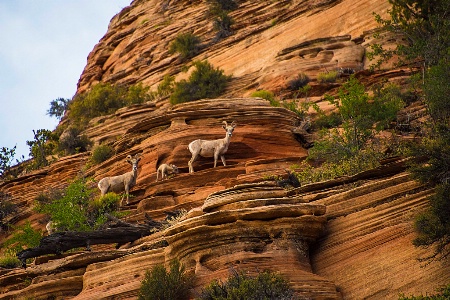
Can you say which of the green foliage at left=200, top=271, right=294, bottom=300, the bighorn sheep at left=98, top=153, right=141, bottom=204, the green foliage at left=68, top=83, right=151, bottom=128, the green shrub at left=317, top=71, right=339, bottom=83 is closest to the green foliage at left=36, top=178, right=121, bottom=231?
the bighorn sheep at left=98, top=153, right=141, bottom=204

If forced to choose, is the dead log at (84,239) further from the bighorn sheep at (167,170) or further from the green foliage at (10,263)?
the bighorn sheep at (167,170)

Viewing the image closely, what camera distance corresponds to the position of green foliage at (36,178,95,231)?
23344 mm

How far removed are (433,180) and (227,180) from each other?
9951mm

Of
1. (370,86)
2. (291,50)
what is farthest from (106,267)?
(291,50)

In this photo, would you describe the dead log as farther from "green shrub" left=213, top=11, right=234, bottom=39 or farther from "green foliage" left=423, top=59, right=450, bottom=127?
"green shrub" left=213, top=11, right=234, bottom=39

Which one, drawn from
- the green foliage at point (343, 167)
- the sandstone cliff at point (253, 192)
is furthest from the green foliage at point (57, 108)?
the green foliage at point (343, 167)

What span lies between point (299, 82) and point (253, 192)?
62.1 ft

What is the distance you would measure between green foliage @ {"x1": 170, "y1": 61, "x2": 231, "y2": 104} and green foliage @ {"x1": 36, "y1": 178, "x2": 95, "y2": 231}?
13113 mm

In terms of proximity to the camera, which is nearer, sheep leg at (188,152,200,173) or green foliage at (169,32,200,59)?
sheep leg at (188,152,200,173)

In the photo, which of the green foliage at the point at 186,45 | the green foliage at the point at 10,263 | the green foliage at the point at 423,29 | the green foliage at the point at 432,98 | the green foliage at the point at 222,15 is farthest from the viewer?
the green foliage at the point at 222,15

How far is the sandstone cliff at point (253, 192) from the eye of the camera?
13.7m

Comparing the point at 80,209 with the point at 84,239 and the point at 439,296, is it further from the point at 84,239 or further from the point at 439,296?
the point at 439,296

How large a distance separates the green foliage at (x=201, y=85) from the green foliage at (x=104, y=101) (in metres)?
4.89

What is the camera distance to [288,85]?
111ft
